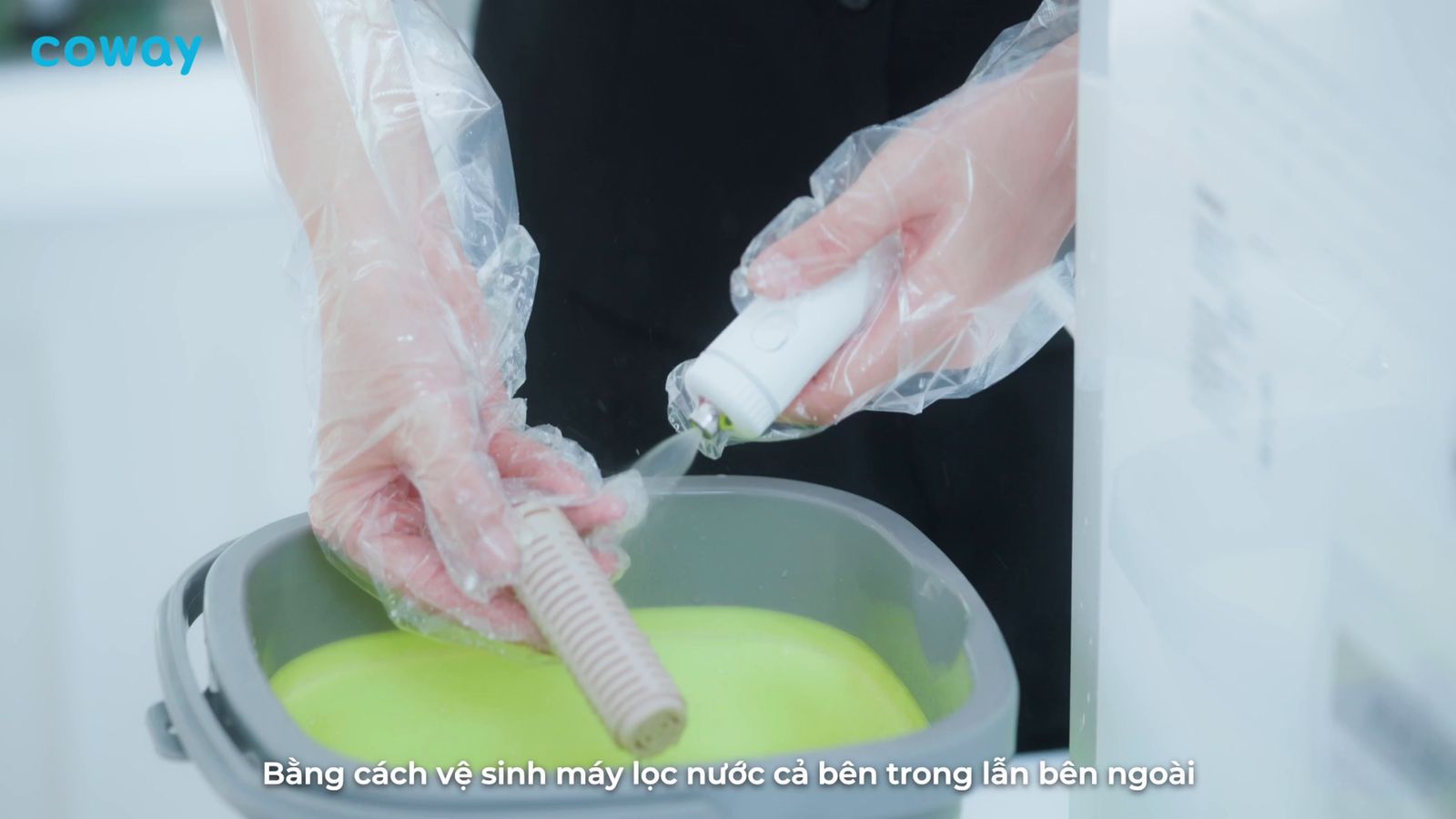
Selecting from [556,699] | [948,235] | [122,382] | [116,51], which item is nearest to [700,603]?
[556,699]

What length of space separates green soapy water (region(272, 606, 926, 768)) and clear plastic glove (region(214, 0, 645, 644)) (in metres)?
0.04

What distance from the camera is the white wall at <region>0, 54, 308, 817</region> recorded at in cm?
98

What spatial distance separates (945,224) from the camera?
1.52 ft

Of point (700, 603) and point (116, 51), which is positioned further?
point (116, 51)

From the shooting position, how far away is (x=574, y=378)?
632mm

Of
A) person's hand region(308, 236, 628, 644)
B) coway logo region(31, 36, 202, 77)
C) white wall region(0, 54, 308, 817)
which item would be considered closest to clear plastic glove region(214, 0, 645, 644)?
person's hand region(308, 236, 628, 644)

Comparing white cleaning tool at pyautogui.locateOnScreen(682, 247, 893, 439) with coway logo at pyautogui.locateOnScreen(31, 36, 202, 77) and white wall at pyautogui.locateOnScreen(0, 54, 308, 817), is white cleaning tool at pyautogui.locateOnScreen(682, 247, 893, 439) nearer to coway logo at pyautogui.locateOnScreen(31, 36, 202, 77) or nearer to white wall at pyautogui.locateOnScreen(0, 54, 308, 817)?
white wall at pyautogui.locateOnScreen(0, 54, 308, 817)

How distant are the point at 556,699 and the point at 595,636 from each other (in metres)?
0.10

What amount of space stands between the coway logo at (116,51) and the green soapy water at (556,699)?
43.5 inches

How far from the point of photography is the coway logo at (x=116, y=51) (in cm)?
132

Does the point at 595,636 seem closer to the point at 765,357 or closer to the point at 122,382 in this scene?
the point at 765,357

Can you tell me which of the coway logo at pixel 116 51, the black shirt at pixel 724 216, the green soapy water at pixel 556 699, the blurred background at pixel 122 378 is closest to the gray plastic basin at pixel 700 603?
the green soapy water at pixel 556 699

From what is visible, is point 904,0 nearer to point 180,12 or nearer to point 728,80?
point 728,80

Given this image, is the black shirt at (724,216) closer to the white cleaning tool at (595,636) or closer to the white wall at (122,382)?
the white cleaning tool at (595,636)
